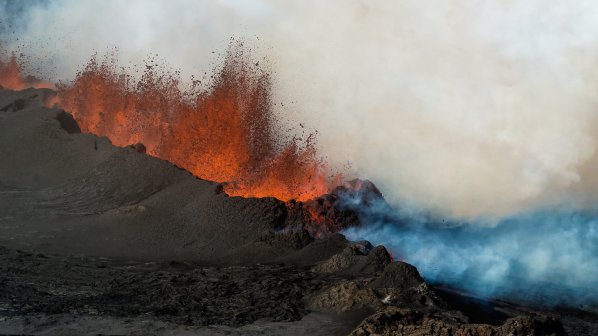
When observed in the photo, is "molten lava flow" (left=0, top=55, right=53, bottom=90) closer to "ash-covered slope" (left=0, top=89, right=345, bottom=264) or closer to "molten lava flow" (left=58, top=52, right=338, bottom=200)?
"molten lava flow" (left=58, top=52, right=338, bottom=200)

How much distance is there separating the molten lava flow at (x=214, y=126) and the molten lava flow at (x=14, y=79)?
7353 millimetres

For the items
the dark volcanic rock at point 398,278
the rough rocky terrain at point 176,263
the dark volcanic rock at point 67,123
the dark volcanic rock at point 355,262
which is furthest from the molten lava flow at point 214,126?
the dark volcanic rock at point 398,278

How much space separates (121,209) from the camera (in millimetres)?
19141

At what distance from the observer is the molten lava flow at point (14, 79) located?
3681 centimetres

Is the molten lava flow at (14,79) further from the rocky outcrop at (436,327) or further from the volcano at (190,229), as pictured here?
the rocky outcrop at (436,327)

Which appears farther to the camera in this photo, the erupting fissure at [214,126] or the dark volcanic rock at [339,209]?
the erupting fissure at [214,126]

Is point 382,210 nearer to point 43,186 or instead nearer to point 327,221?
point 327,221

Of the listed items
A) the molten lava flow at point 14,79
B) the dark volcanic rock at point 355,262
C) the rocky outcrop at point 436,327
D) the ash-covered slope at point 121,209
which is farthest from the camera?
the molten lava flow at point 14,79

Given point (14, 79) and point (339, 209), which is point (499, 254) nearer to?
point (339, 209)

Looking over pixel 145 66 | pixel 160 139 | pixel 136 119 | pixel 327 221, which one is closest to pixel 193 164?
pixel 160 139

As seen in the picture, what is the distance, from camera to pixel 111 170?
21.5 meters

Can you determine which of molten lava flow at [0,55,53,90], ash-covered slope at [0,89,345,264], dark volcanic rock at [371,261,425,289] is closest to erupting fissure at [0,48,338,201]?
ash-covered slope at [0,89,345,264]

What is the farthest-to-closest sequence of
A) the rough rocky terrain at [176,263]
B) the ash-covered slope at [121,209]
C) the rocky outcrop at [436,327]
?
the ash-covered slope at [121,209], the rough rocky terrain at [176,263], the rocky outcrop at [436,327]

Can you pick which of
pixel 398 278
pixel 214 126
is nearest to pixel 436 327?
pixel 398 278
